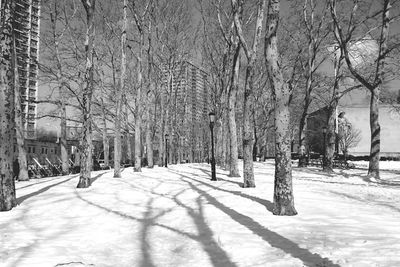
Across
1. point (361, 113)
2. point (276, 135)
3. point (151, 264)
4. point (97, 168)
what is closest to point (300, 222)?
point (276, 135)

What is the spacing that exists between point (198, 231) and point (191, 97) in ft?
131

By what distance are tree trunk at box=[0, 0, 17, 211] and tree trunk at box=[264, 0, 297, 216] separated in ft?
20.9

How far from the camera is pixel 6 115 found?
8781mm

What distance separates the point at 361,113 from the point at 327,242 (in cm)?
5825

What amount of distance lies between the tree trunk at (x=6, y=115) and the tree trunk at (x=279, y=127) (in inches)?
250

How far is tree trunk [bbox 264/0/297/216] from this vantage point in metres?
7.55

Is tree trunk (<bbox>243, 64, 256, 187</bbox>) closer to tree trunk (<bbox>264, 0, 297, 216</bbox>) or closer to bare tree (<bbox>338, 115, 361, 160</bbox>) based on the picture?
tree trunk (<bbox>264, 0, 297, 216</bbox>)

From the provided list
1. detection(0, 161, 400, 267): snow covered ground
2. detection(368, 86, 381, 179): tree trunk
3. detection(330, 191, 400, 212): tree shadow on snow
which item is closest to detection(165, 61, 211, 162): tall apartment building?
detection(368, 86, 381, 179): tree trunk

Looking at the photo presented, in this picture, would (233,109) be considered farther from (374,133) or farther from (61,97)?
(61,97)

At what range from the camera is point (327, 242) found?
17.5 feet

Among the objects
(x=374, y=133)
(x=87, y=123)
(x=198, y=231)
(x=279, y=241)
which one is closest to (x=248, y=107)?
(x=87, y=123)

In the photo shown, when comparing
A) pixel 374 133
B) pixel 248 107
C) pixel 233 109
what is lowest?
pixel 374 133

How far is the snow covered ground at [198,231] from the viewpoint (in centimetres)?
496

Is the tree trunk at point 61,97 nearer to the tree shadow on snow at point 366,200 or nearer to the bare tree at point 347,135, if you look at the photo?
the tree shadow on snow at point 366,200
